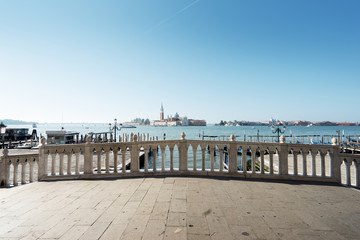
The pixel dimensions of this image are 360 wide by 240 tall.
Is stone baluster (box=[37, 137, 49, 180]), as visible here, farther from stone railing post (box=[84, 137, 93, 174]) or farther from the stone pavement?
stone railing post (box=[84, 137, 93, 174])

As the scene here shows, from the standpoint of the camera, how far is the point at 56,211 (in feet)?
11.5

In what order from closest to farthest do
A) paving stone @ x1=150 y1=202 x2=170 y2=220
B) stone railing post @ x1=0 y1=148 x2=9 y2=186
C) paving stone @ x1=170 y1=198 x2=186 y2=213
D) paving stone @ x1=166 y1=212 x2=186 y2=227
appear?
paving stone @ x1=166 y1=212 x2=186 y2=227, paving stone @ x1=150 y1=202 x2=170 y2=220, paving stone @ x1=170 y1=198 x2=186 y2=213, stone railing post @ x1=0 y1=148 x2=9 y2=186

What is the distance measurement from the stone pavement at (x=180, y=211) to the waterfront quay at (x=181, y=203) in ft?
0.05

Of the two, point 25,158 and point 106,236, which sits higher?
point 25,158

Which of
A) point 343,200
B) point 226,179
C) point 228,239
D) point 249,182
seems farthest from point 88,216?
point 343,200

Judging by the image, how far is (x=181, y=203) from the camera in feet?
12.4

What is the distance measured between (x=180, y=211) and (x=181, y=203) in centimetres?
34

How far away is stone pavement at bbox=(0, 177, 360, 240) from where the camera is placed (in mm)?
2787

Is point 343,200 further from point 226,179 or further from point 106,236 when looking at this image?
point 106,236

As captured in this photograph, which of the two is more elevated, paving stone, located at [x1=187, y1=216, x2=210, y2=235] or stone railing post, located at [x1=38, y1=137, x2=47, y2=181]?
stone railing post, located at [x1=38, y1=137, x2=47, y2=181]

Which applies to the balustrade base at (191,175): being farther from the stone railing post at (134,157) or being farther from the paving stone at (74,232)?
the paving stone at (74,232)

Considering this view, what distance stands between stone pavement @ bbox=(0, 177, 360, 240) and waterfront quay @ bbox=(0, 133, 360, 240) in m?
0.02

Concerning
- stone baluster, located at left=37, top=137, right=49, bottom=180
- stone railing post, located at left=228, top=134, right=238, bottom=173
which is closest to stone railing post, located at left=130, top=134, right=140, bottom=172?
stone baluster, located at left=37, top=137, right=49, bottom=180

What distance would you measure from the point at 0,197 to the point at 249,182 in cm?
660
